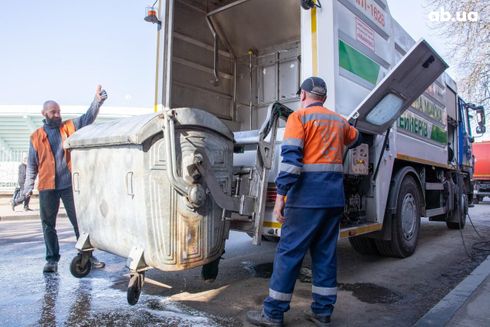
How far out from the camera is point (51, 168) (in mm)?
3965

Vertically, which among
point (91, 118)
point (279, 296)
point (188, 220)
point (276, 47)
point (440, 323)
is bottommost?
point (440, 323)

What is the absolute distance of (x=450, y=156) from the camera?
22.5 feet

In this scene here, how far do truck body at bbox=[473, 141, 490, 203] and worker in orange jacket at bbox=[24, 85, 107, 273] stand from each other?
53.8ft

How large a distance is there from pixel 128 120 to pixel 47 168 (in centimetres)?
140

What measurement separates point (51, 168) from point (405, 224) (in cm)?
383

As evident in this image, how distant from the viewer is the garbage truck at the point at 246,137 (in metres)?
2.76

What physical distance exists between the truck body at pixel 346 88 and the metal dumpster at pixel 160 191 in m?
0.38

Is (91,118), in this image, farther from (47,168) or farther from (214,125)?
(214,125)

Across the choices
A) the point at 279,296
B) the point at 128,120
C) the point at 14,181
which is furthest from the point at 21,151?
the point at 279,296

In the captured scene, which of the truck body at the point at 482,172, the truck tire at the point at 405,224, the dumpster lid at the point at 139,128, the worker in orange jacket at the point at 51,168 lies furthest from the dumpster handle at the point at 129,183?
the truck body at the point at 482,172

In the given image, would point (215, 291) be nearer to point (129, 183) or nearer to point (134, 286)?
point (134, 286)

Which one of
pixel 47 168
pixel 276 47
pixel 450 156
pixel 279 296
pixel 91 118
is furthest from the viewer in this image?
pixel 450 156

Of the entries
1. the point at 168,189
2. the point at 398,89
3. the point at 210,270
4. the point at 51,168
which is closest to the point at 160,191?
the point at 168,189

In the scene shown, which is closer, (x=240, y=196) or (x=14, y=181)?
(x=240, y=196)
